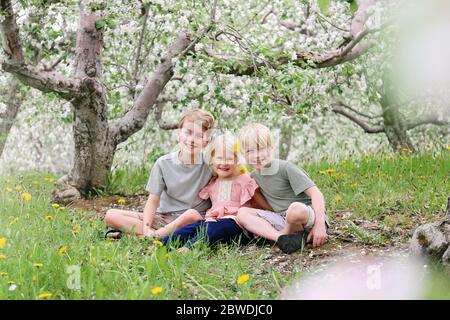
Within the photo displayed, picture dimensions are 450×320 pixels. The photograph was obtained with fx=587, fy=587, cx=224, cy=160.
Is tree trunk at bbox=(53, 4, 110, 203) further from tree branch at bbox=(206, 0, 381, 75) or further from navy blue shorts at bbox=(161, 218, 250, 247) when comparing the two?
navy blue shorts at bbox=(161, 218, 250, 247)

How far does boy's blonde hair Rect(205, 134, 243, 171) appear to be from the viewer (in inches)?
162

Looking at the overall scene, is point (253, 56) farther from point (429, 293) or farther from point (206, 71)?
point (429, 293)

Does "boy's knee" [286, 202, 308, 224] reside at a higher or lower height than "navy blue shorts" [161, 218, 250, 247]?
higher

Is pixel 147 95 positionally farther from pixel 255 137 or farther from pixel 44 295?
pixel 44 295

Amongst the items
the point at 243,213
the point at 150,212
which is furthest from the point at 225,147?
the point at 150,212

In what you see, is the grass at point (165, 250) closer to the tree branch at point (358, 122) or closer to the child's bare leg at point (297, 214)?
the child's bare leg at point (297, 214)

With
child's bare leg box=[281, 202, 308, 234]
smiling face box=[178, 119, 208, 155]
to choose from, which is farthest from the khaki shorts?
smiling face box=[178, 119, 208, 155]

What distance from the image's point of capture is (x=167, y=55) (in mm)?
5930

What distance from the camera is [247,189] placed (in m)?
4.15

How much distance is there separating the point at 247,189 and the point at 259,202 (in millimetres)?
130

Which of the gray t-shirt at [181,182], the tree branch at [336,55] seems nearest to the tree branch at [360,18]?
the tree branch at [336,55]

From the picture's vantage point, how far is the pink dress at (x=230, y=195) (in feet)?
13.5

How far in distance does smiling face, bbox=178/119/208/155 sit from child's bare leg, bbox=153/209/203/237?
0.48m
